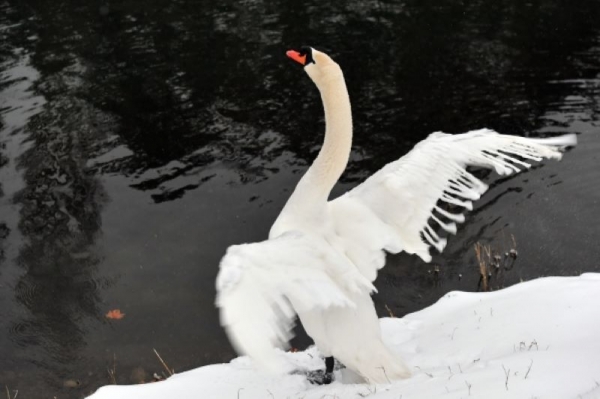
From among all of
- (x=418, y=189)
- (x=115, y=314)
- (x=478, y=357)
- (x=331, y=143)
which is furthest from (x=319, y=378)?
(x=115, y=314)

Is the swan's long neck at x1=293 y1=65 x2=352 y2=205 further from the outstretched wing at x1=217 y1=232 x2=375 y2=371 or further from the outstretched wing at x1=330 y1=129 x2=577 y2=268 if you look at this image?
the outstretched wing at x1=217 y1=232 x2=375 y2=371

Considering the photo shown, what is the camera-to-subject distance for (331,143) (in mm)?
5152

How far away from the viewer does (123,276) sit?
9.40 metres

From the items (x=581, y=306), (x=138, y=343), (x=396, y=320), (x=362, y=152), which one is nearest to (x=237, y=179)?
(x=362, y=152)

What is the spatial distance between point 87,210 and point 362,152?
17.3ft

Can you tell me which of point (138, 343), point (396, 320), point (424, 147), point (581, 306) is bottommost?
point (138, 343)

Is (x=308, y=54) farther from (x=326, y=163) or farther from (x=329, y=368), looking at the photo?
(x=329, y=368)

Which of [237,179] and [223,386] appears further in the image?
[237,179]

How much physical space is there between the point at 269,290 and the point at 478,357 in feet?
7.70

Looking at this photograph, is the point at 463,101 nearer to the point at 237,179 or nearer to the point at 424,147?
the point at 237,179

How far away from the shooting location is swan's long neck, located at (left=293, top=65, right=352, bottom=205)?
5.05 meters

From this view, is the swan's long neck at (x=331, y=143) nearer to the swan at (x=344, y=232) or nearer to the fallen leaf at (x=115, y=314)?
the swan at (x=344, y=232)

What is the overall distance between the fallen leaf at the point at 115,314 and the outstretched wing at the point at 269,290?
531 centimetres

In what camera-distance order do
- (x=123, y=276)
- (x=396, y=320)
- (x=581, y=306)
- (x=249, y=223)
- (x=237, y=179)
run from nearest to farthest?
(x=581, y=306) < (x=396, y=320) < (x=123, y=276) < (x=249, y=223) < (x=237, y=179)
